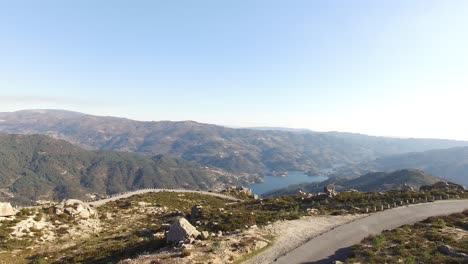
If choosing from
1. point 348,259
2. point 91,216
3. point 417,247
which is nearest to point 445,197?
point 417,247

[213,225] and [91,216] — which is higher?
[213,225]

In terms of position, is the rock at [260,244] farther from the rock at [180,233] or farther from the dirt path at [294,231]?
the rock at [180,233]

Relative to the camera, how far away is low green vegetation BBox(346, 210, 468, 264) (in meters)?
25.9

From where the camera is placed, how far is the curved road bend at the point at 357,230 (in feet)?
91.7

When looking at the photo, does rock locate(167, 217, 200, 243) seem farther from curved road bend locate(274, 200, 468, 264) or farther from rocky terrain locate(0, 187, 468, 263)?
curved road bend locate(274, 200, 468, 264)

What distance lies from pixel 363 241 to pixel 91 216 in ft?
152

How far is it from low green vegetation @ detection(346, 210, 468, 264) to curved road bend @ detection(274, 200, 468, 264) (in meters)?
1.68

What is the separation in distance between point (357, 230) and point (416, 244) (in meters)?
7.27

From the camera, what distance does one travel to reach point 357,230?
118ft

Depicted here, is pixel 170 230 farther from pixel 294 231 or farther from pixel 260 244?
pixel 294 231

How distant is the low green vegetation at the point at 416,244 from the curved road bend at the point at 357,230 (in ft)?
5.51

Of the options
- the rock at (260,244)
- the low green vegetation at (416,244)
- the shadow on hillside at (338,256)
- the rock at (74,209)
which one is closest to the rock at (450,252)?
the low green vegetation at (416,244)

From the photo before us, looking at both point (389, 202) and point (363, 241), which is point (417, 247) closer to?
point (363, 241)

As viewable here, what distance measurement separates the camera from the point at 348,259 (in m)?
26.2
